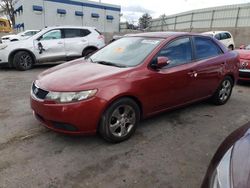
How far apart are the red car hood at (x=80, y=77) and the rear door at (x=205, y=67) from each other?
1.53 m

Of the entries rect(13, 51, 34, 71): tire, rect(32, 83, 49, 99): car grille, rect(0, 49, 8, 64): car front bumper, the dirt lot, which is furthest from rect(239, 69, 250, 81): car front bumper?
rect(0, 49, 8, 64): car front bumper

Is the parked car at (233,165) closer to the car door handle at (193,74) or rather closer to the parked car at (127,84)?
the parked car at (127,84)

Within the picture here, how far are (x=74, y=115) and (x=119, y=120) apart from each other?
26.7 inches

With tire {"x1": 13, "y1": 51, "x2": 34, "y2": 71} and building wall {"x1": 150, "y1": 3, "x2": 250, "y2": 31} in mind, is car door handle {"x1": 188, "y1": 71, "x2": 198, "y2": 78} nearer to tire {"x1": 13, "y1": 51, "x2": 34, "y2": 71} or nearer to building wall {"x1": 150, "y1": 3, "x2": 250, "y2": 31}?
tire {"x1": 13, "y1": 51, "x2": 34, "y2": 71}

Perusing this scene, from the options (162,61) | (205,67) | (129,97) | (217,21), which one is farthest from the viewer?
(217,21)

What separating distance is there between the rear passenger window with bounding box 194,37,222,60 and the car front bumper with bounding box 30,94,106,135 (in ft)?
7.71

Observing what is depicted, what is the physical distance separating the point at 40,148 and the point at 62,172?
27.4 inches

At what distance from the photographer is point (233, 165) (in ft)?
5.22

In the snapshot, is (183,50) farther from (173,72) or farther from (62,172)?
(62,172)

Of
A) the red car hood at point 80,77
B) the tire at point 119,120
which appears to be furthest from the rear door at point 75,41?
the tire at point 119,120

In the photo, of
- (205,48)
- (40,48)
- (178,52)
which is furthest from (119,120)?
(40,48)

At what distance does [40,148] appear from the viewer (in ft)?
11.2

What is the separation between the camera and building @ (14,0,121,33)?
3003cm

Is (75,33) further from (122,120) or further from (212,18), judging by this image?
(212,18)
